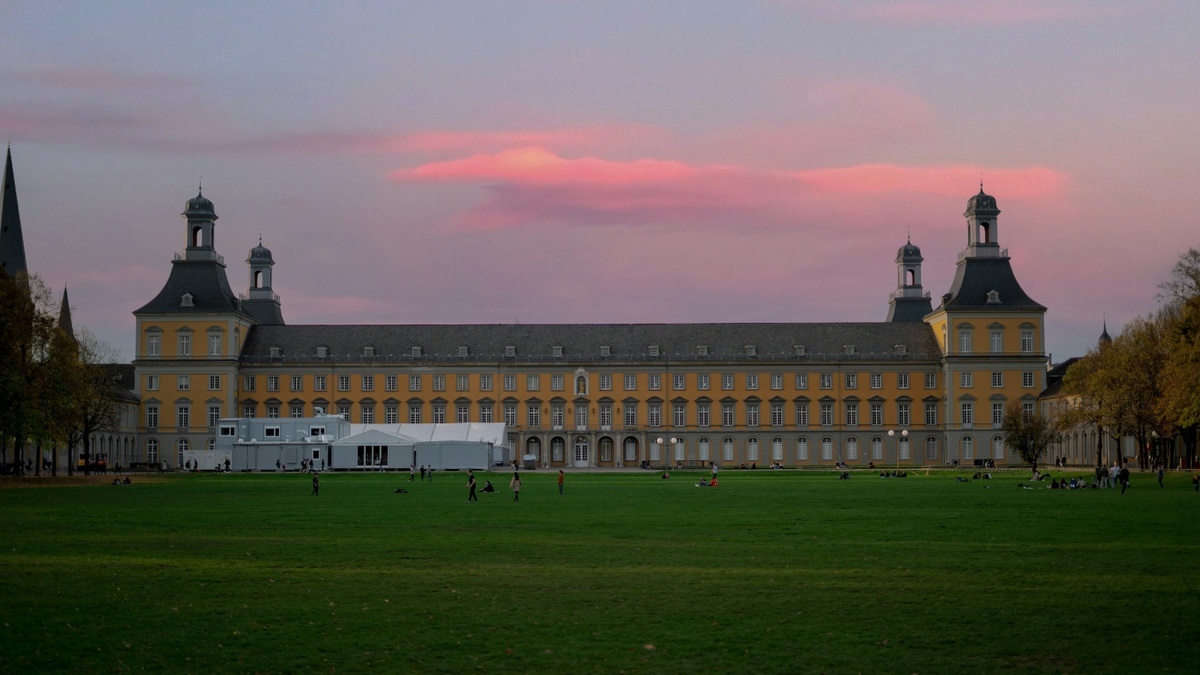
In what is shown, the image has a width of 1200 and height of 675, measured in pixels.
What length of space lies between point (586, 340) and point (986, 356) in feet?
112

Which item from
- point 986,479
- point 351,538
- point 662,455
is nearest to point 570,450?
point 662,455

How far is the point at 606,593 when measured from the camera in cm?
1884

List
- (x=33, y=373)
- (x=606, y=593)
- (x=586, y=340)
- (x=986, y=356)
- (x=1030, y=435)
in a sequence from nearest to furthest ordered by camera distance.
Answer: (x=606, y=593) → (x=33, y=373) → (x=1030, y=435) → (x=986, y=356) → (x=586, y=340)

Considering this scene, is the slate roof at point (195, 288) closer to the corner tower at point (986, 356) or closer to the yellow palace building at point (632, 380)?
the yellow palace building at point (632, 380)

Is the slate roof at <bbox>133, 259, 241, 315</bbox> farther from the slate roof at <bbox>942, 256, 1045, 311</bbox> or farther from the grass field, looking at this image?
the grass field

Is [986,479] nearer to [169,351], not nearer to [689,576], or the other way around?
[689,576]

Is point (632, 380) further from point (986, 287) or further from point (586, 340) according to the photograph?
point (986, 287)

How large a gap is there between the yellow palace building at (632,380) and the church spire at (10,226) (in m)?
12.0

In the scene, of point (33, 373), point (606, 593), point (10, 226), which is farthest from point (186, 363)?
point (606, 593)

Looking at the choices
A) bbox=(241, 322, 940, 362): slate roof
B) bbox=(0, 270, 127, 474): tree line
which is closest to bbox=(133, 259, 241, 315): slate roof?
bbox=(241, 322, 940, 362): slate roof

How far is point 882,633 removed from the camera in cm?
1558

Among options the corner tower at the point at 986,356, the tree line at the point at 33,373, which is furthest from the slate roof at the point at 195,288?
the corner tower at the point at 986,356

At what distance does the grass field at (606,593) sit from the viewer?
14.4 m

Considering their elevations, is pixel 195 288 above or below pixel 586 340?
above
